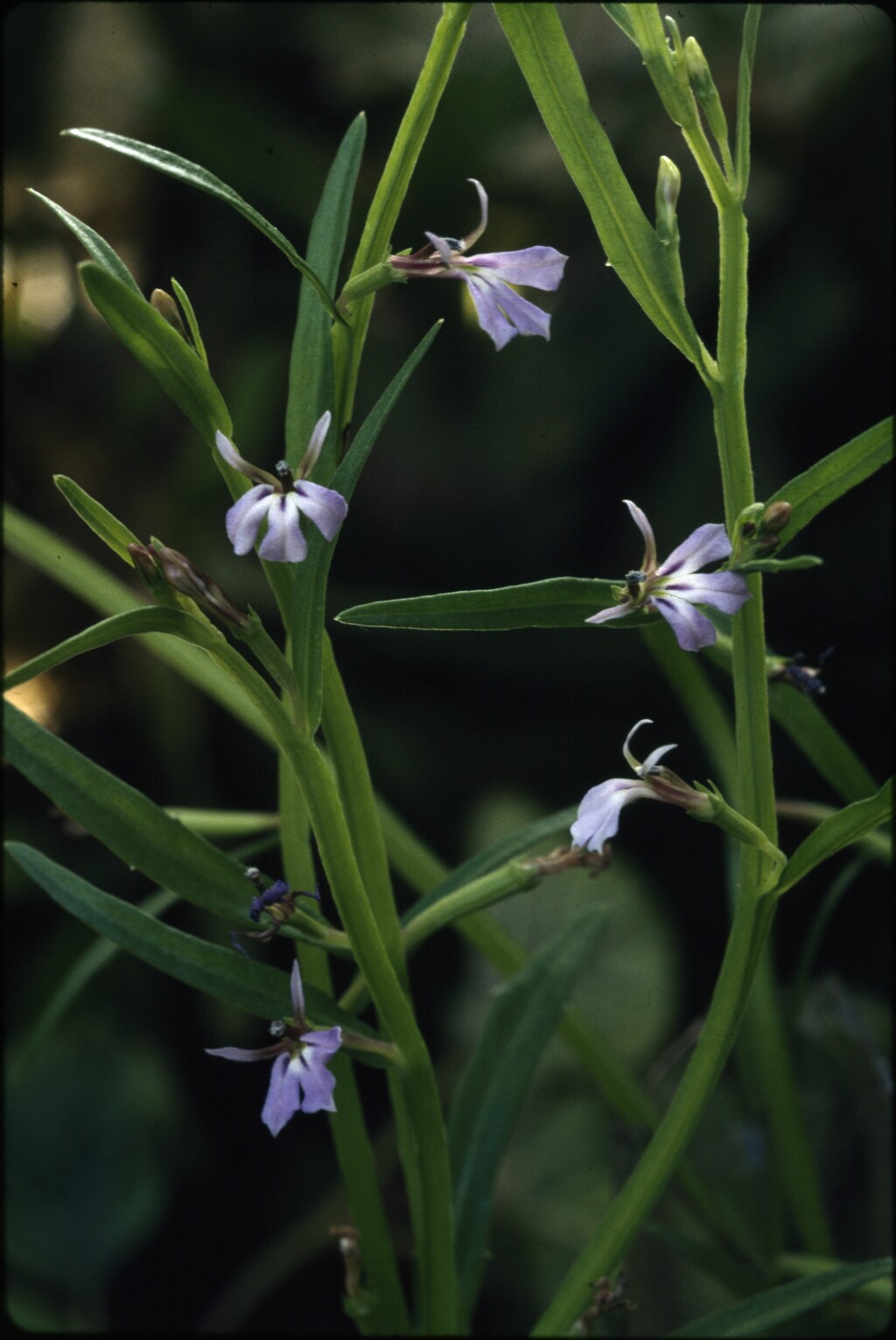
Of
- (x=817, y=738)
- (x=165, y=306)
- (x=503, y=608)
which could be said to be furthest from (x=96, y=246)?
(x=817, y=738)

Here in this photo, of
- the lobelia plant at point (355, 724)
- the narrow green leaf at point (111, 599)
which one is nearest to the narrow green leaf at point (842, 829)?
the lobelia plant at point (355, 724)

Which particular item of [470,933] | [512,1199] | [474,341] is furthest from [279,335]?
[512,1199]

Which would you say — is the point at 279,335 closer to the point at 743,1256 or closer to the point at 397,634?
the point at 397,634

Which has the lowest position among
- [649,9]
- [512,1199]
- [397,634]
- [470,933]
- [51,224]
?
[512,1199]

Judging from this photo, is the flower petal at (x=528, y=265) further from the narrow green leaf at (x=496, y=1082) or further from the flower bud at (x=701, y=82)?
the narrow green leaf at (x=496, y=1082)

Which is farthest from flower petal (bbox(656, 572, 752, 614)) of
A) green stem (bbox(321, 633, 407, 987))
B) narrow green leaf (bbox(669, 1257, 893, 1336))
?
narrow green leaf (bbox(669, 1257, 893, 1336))

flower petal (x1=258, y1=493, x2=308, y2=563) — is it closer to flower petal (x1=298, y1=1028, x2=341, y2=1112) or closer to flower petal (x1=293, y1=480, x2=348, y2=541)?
flower petal (x1=293, y1=480, x2=348, y2=541)

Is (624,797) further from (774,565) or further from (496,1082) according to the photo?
(496,1082)
